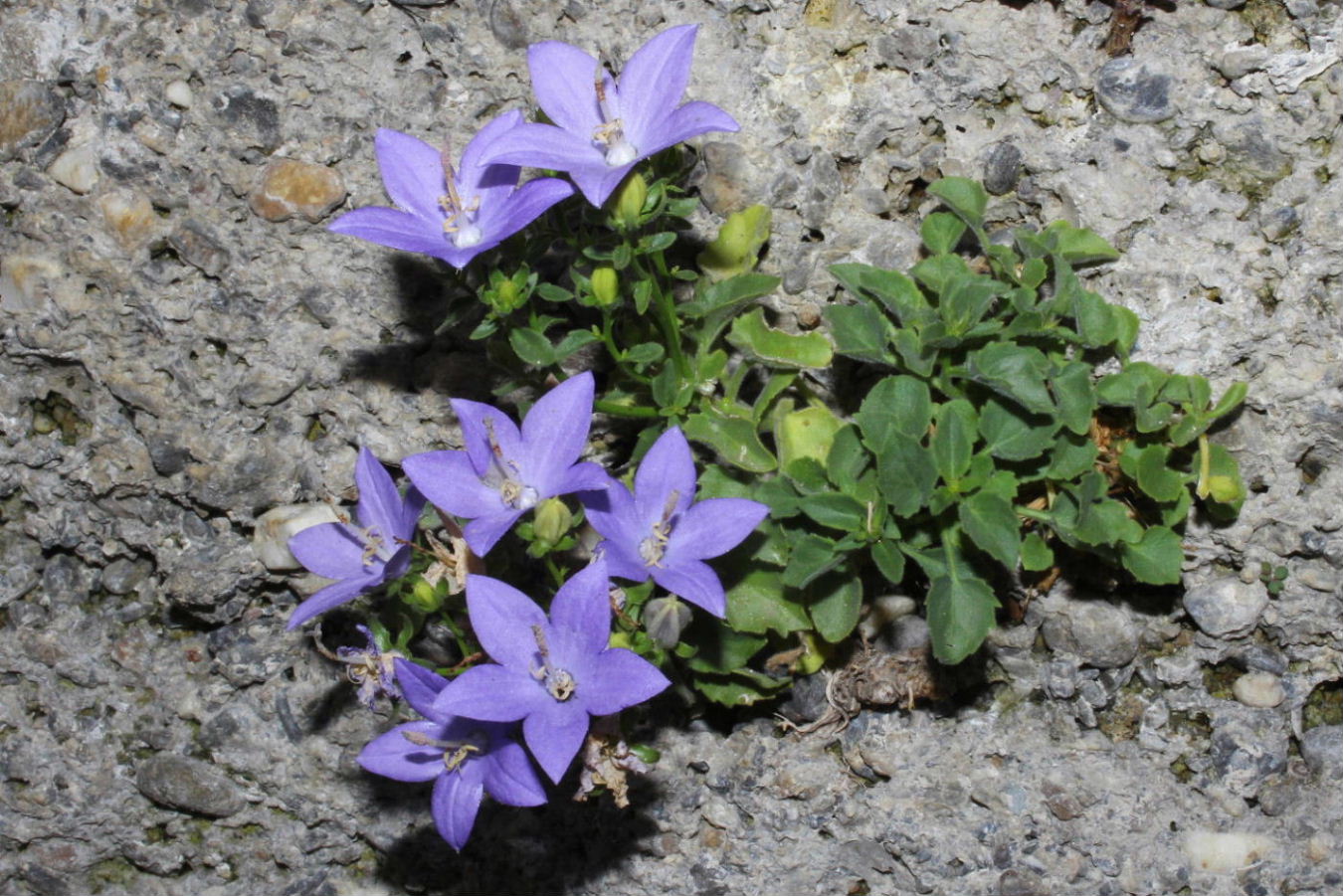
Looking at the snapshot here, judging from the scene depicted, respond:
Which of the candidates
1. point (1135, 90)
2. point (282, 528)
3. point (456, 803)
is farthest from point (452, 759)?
point (1135, 90)

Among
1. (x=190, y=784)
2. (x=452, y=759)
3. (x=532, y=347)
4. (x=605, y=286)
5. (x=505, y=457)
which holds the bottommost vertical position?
(x=190, y=784)

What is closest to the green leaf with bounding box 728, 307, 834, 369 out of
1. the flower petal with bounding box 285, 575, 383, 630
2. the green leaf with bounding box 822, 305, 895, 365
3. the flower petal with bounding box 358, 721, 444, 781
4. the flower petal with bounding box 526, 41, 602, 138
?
the green leaf with bounding box 822, 305, 895, 365

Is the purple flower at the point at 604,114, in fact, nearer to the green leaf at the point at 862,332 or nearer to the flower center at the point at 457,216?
the flower center at the point at 457,216

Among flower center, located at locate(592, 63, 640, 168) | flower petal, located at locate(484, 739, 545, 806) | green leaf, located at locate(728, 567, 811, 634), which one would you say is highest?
flower center, located at locate(592, 63, 640, 168)

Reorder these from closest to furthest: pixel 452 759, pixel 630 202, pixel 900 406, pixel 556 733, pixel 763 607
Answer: pixel 556 733, pixel 630 202, pixel 452 759, pixel 900 406, pixel 763 607

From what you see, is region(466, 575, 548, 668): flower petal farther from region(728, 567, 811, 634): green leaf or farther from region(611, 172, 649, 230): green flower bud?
region(611, 172, 649, 230): green flower bud

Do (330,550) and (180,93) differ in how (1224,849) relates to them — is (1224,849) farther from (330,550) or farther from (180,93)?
(180,93)
